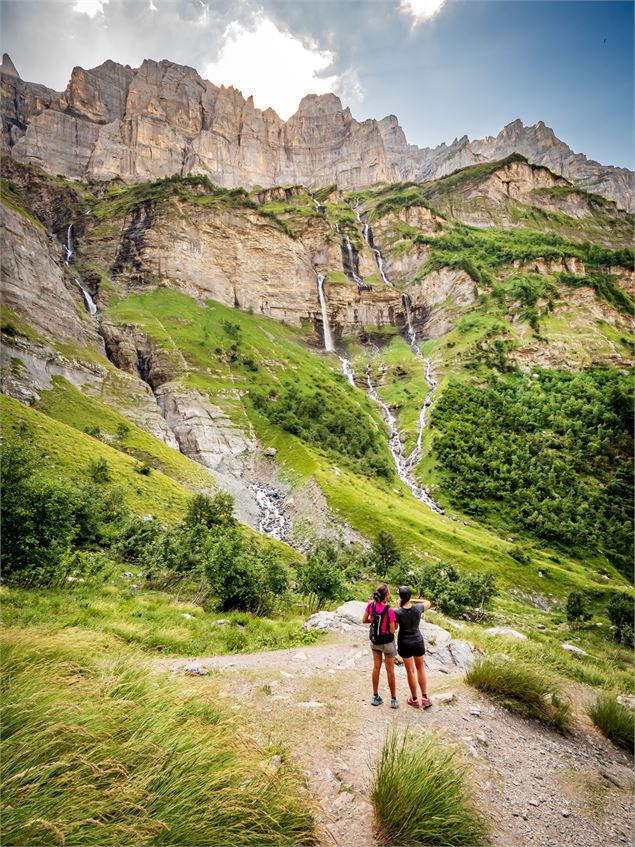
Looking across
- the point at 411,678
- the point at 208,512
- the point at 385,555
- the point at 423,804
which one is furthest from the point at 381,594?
the point at 385,555

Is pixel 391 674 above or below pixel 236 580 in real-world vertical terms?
above

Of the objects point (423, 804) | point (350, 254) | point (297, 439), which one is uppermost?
point (350, 254)

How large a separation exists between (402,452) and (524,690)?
68777 millimetres

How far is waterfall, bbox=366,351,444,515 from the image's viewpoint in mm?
61594

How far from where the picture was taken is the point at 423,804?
12.0 ft

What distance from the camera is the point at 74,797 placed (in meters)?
2.55

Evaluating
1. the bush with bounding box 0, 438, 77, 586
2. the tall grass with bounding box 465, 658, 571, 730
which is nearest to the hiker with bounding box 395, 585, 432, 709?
the tall grass with bounding box 465, 658, 571, 730

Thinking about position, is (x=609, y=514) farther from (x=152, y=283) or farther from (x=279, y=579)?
(x=152, y=283)

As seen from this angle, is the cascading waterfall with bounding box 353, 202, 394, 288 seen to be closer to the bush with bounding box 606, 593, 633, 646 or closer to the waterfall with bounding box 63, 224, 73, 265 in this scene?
the waterfall with bounding box 63, 224, 73, 265

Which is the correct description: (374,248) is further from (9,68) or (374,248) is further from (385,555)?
(9,68)

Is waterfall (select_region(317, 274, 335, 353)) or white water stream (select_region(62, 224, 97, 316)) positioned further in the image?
waterfall (select_region(317, 274, 335, 353))

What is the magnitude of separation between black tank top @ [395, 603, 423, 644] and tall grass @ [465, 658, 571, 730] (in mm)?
1961

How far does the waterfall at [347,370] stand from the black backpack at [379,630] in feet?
308

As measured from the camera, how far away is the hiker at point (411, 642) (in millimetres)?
7359
